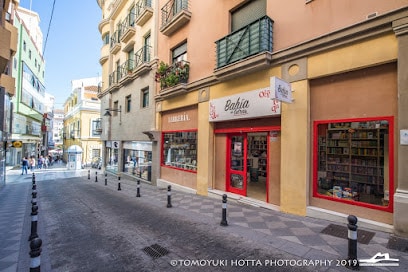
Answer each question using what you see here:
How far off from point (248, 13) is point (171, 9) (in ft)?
19.9

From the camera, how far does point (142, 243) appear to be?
17.6ft

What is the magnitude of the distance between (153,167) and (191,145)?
4.12 meters

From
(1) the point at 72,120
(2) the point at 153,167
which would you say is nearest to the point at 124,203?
(2) the point at 153,167

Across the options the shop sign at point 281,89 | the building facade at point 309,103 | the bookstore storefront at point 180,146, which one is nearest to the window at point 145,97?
the bookstore storefront at point 180,146

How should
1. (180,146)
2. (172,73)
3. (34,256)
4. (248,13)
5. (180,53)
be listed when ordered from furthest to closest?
(180,53) < (180,146) < (172,73) < (248,13) < (34,256)

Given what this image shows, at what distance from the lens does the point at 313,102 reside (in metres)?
6.93

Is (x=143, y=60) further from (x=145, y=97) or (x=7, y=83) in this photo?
(x=7, y=83)

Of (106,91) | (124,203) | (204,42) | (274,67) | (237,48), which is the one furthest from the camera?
(106,91)

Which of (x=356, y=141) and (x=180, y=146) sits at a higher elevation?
(x=356, y=141)

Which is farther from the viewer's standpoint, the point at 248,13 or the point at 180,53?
the point at 180,53

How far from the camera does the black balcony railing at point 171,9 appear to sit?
11980 mm

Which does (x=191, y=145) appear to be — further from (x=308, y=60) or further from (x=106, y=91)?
(x=106, y=91)

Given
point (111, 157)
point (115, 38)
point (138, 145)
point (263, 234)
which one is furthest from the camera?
point (111, 157)

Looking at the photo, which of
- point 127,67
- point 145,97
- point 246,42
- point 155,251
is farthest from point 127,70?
point 155,251
